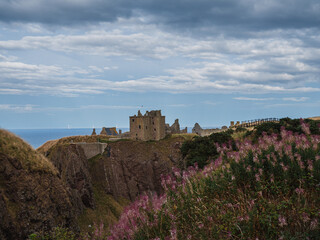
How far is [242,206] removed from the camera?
35.2 feet

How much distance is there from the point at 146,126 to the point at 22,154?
53.3 meters

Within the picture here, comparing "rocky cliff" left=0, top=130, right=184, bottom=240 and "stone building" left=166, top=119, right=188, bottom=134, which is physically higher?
"stone building" left=166, top=119, right=188, bottom=134

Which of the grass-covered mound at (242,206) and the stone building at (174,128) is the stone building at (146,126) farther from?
the grass-covered mound at (242,206)

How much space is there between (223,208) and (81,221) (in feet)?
150

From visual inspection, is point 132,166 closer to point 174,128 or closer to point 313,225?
point 174,128

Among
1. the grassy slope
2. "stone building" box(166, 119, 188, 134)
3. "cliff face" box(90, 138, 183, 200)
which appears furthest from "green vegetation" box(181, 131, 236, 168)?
"stone building" box(166, 119, 188, 134)

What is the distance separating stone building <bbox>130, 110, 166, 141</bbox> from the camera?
268ft

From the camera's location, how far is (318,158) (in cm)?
1145

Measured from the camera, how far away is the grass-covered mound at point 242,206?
8906mm

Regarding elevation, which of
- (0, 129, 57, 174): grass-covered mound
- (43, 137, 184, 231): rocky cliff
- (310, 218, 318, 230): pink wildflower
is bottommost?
(43, 137, 184, 231): rocky cliff

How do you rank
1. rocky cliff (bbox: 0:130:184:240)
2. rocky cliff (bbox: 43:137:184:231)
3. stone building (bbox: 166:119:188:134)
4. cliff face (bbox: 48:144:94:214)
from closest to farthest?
rocky cliff (bbox: 0:130:184:240)
cliff face (bbox: 48:144:94:214)
rocky cliff (bbox: 43:137:184:231)
stone building (bbox: 166:119:188:134)

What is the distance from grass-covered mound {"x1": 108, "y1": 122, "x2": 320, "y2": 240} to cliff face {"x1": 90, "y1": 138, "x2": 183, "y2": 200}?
198 ft

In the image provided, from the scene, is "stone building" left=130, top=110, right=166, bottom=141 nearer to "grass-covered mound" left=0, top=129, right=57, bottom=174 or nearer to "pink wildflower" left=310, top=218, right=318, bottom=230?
"grass-covered mound" left=0, top=129, right=57, bottom=174

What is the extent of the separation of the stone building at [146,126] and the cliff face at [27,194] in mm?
50423
